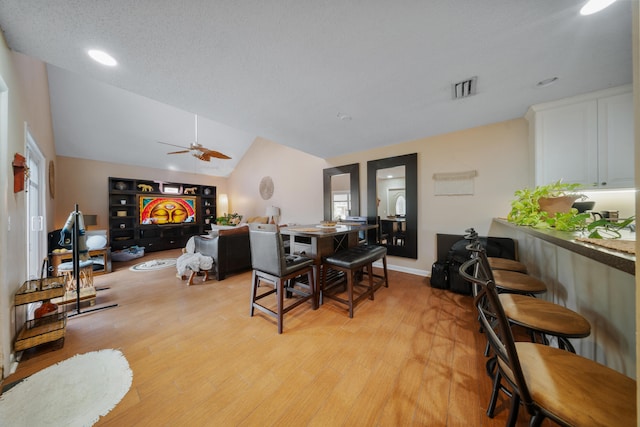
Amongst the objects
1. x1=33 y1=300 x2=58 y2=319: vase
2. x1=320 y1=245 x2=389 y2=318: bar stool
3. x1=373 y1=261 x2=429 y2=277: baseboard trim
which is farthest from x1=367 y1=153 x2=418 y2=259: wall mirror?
x1=33 y1=300 x2=58 y2=319: vase

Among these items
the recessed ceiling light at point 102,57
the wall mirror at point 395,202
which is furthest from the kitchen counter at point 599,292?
the recessed ceiling light at point 102,57

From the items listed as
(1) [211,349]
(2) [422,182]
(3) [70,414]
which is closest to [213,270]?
(1) [211,349]

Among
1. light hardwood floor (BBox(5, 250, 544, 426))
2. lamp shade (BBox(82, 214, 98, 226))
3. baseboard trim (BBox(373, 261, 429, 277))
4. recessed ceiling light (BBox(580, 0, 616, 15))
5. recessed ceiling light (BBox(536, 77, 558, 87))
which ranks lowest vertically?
light hardwood floor (BBox(5, 250, 544, 426))

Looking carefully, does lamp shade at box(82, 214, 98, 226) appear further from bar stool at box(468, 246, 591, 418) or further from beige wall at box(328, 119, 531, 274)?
bar stool at box(468, 246, 591, 418)

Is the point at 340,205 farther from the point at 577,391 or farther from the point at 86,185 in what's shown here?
the point at 86,185

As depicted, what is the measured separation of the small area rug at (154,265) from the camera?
160 inches

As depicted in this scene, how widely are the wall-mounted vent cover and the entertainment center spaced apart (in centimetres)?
719

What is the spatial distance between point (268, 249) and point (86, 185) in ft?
20.9

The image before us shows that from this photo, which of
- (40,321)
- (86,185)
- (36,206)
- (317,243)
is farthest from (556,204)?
(86,185)

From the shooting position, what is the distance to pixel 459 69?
177 centimetres

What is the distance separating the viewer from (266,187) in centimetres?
597

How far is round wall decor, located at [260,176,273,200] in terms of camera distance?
585cm

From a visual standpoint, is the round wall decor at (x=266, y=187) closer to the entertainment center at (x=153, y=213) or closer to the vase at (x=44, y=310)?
the entertainment center at (x=153, y=213)

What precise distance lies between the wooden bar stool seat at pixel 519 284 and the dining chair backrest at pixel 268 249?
5.53 ft
